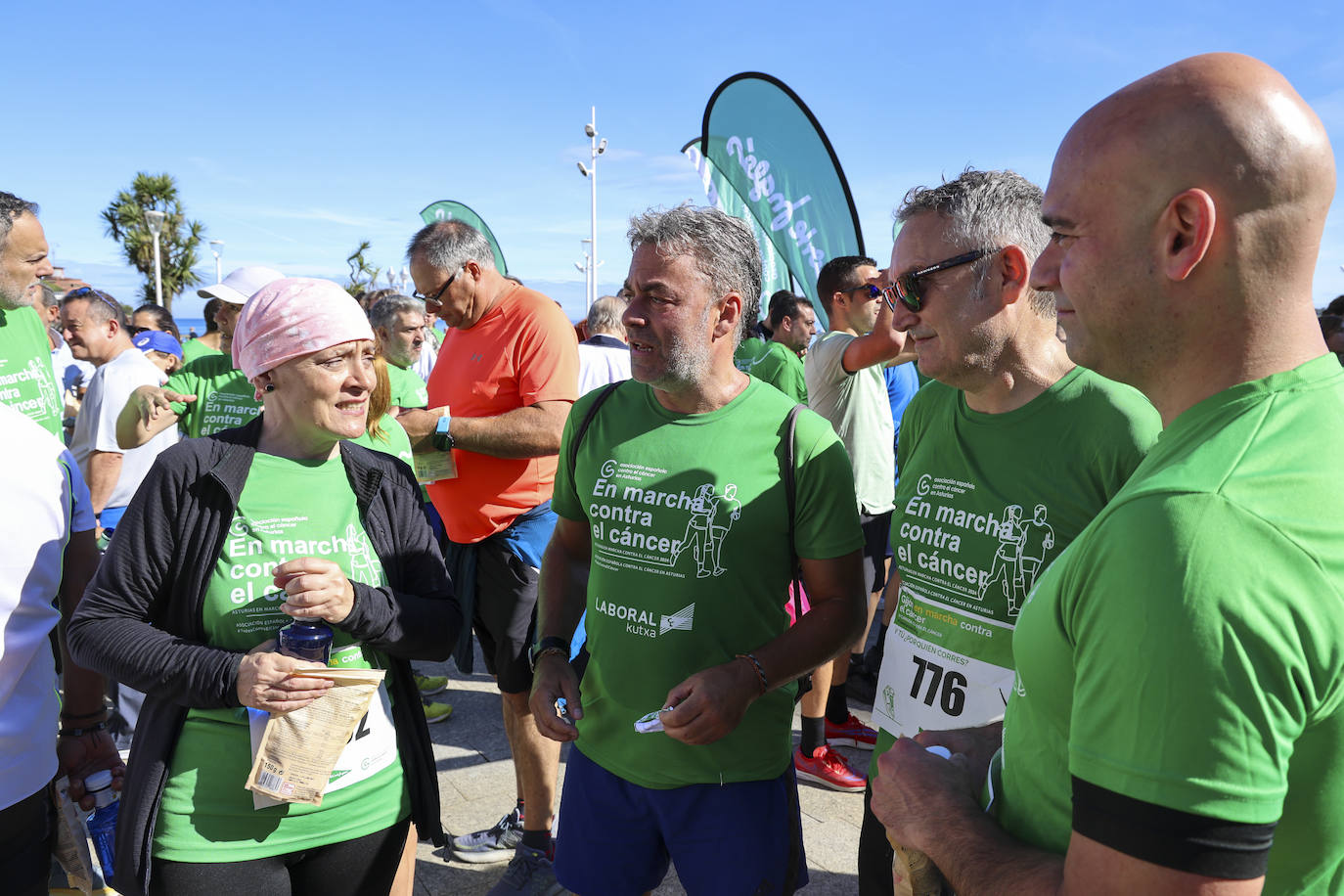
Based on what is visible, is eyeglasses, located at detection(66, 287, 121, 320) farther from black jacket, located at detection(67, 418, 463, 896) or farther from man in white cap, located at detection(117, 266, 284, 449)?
black jacket, located at detection(67, 418, 463, 896)

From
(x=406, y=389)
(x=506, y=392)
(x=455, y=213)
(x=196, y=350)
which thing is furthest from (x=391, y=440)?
(x=455, y=213)

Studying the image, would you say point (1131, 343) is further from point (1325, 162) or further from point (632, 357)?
point (632, 357)

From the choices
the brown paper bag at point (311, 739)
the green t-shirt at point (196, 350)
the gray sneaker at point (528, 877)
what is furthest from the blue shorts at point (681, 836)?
the green t-shirt at point (196, 350)

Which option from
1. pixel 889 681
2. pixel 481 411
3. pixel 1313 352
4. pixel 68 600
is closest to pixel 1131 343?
pixel 1313 352

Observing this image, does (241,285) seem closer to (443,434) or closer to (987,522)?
(443,434)

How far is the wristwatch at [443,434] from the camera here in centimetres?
347

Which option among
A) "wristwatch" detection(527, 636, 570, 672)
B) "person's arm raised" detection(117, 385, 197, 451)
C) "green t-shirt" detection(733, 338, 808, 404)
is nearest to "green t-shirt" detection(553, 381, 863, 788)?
"wristwatch" detection(527, 636, 570, 672)

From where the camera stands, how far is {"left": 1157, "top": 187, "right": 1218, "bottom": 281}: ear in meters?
0.90

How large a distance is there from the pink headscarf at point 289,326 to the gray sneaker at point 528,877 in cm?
198

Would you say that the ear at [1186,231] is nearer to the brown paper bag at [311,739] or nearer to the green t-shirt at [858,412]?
the brown paper bag at [311,739]

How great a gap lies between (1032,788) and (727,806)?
46.2 inches

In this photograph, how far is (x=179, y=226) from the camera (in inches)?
1636

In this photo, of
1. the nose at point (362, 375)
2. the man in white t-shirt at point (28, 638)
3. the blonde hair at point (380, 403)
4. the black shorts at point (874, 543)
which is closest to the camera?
the man in white t-shirt at point (28, 638)

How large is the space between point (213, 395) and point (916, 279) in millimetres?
3487
